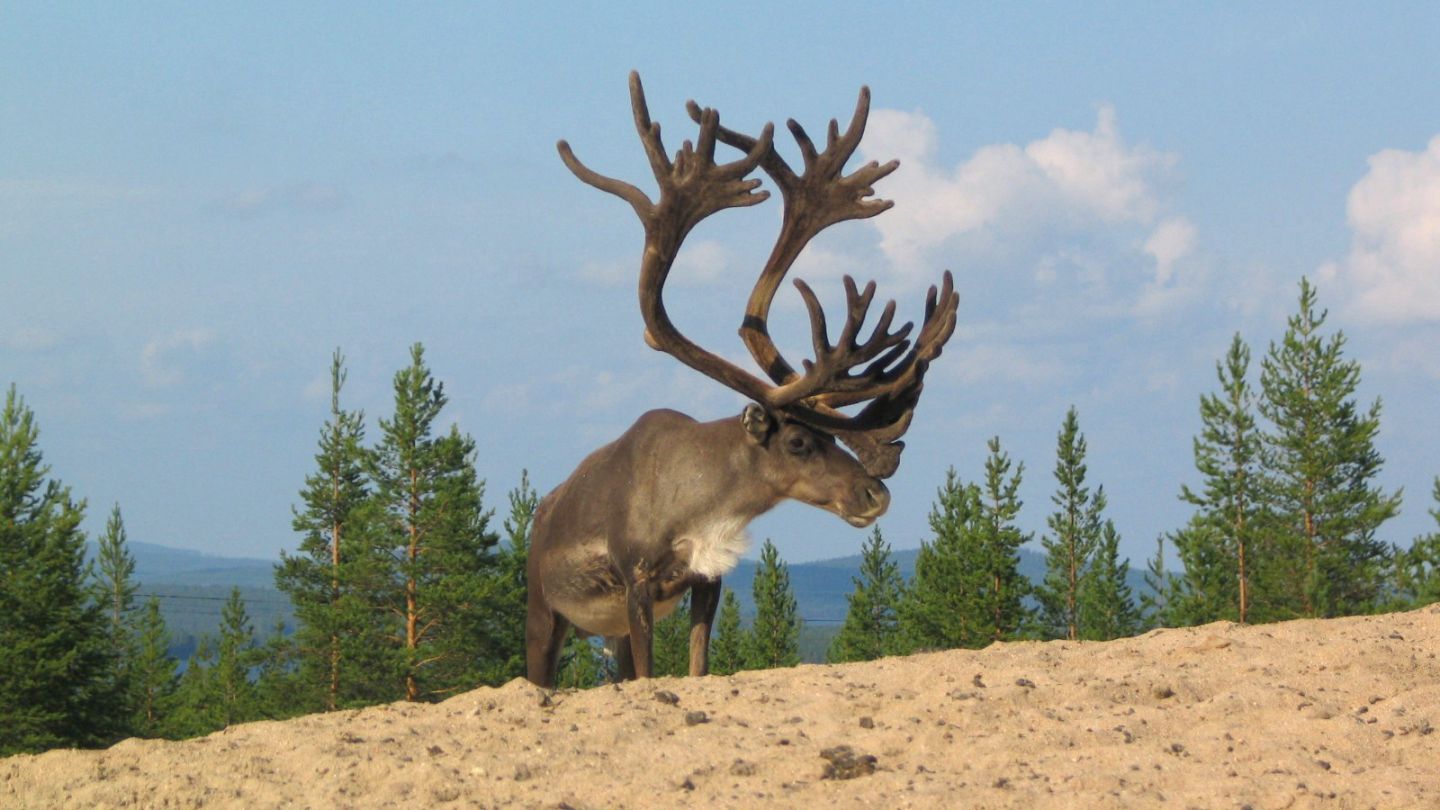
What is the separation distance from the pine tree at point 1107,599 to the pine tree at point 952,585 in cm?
576

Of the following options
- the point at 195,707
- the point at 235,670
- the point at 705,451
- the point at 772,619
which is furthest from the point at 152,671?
the point at 705,451

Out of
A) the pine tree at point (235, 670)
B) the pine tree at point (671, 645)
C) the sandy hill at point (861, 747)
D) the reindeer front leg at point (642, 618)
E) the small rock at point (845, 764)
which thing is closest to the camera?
the sandy hill at point (861, 747)

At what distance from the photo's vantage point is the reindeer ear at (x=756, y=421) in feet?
34.4

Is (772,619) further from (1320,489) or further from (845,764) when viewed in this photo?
(845,764)

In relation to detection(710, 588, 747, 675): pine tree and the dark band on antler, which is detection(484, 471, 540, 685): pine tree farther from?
the dark band on antler

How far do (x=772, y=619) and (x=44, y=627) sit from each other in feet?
90.7

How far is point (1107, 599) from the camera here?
5841 cm

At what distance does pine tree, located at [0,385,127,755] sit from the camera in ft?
138

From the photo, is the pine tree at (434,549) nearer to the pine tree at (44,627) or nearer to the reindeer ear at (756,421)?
the pine tree at (44,627)

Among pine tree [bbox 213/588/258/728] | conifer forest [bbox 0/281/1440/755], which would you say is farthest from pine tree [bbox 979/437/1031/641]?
pine tree [bbox 213/588/258/728]

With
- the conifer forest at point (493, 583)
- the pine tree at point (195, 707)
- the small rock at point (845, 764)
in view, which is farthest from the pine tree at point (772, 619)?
the small rock at point (845, 764)

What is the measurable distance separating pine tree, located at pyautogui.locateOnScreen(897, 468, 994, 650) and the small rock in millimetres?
46967

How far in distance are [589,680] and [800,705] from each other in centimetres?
4680

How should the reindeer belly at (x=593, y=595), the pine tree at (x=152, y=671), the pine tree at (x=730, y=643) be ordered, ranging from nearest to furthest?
the reindeer belly at (x=593, y=595), the pine tree at (x=152, y=671), the pine tree at (x=730, y=643)
